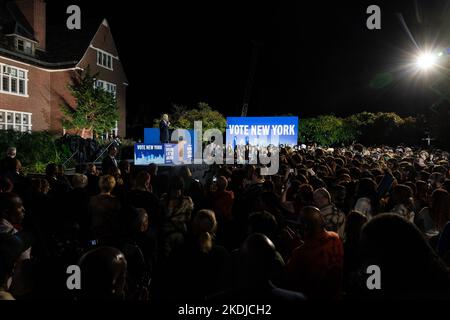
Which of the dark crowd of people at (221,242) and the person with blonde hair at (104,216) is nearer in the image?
the dark crowd of people at (221,242)

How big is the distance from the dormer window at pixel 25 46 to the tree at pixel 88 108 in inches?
143

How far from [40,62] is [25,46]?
1.45 metres

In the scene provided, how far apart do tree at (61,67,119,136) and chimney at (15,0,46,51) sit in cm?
457

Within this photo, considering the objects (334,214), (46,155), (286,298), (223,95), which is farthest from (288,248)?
(223,95)

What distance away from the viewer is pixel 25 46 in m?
29.5

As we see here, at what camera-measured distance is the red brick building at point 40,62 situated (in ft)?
90.1

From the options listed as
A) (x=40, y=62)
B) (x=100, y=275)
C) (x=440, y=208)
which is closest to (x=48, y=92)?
(x=40, y=62)

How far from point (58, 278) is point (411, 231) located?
8.15 ft

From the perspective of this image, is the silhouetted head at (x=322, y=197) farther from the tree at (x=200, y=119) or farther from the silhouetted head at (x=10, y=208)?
the tree at (x=200, y=119)

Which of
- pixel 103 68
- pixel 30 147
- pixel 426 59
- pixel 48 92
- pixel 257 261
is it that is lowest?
pixel 257 261

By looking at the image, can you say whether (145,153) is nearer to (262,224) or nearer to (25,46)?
(262,224)

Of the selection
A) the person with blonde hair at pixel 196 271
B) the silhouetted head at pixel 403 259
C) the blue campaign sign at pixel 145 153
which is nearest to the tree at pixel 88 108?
the blue campaign sign at pixel 145 153

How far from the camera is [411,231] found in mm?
2377
